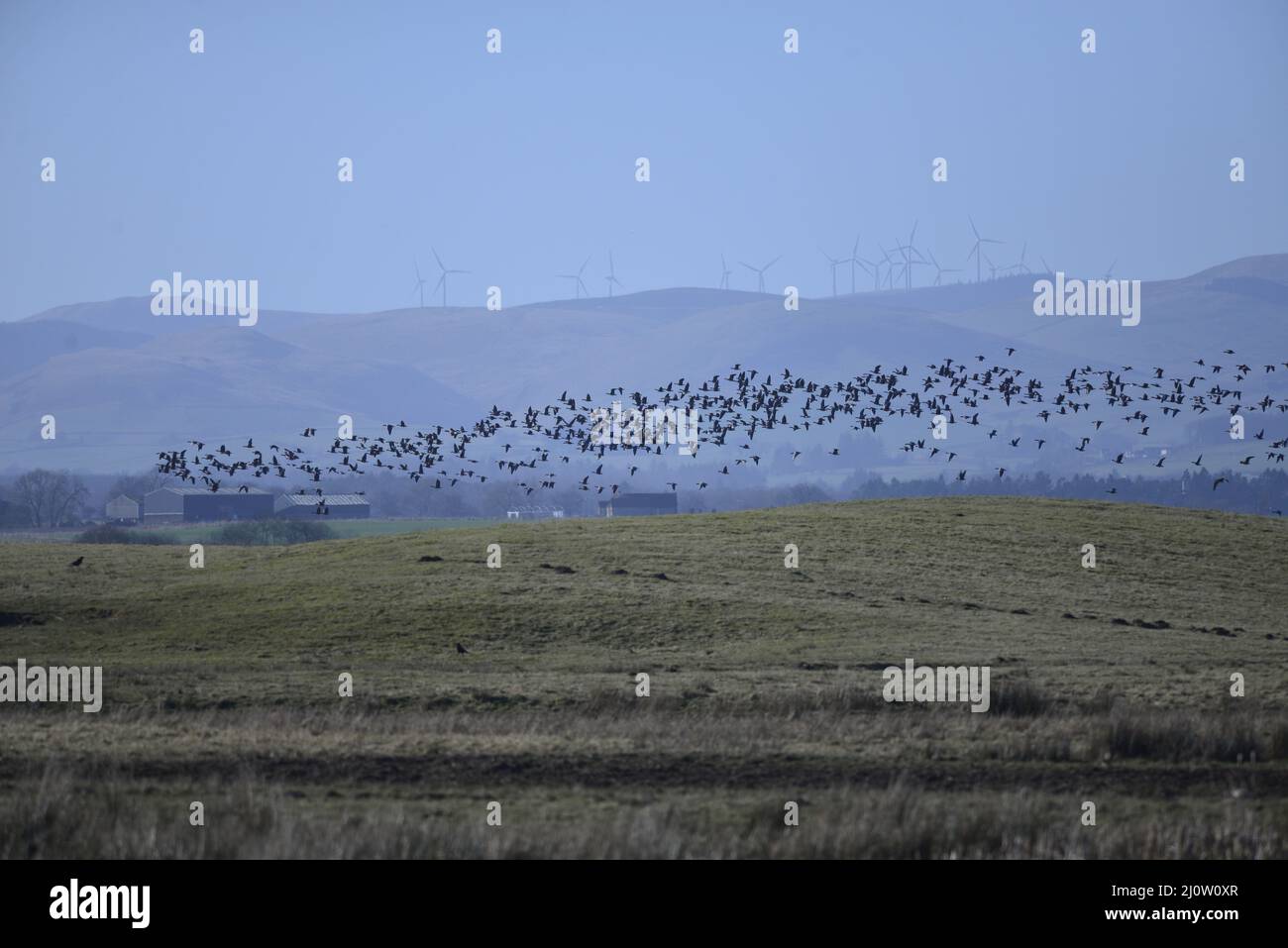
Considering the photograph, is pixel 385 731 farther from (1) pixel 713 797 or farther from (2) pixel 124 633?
(2) pixel 124 633

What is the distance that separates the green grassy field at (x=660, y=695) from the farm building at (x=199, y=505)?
76965 mm

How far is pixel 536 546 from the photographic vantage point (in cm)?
7512

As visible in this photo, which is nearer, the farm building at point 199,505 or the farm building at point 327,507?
the farm building at point 327,507

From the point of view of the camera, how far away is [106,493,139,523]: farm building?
17088 centimetres

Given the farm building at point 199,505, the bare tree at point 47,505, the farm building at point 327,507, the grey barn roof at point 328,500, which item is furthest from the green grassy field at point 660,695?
the bare tree at point 47,505

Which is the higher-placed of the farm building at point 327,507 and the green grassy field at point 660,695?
the farm building at point 327,507

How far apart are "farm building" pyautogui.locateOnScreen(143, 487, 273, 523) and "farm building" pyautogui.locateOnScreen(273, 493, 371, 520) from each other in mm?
2673

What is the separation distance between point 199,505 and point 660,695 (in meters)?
133

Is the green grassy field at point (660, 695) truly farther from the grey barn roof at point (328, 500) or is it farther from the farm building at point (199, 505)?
the grey barn roof at point (328, 500)

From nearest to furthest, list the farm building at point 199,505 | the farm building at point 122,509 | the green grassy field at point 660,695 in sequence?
the green grassy field at point 660,695
the farm building at point 199,505
the farm building at point 122,509

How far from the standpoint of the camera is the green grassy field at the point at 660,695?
22172mm

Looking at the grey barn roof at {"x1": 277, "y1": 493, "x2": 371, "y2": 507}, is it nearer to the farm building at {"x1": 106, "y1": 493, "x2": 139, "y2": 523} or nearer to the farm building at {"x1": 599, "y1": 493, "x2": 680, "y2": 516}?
the farm building at {"x1": 106, "y1": 493, "x2": 139, "y2": 523}

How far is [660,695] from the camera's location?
1495 inches

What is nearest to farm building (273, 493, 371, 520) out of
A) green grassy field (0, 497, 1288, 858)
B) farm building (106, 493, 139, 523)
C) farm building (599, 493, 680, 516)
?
farm building (106, 493, 139, 523)
